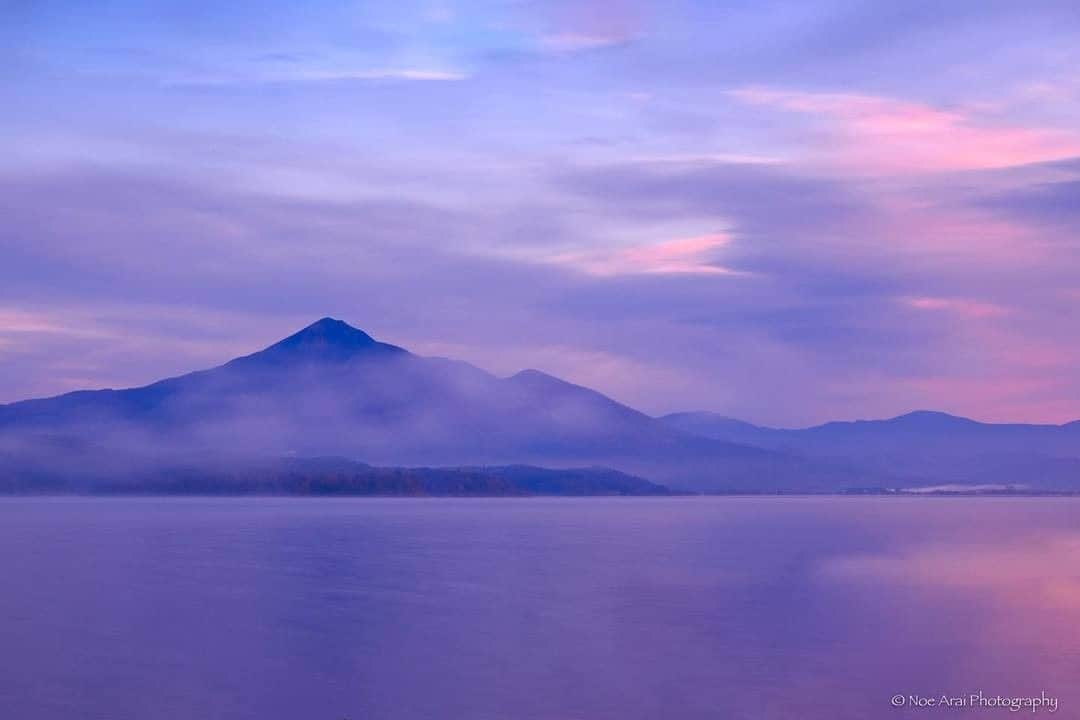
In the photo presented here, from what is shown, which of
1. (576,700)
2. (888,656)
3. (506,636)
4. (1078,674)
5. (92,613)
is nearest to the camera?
(576,700)

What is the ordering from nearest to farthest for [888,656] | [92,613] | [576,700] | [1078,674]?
[576,700]
[1078,674]
[888,656]
[92,613]

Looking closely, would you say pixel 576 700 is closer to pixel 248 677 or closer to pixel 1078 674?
pixel 248 677

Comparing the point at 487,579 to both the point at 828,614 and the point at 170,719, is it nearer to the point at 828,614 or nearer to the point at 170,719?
the point at 828,614

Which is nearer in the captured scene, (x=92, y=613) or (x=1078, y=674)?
(x=1078, y=674)

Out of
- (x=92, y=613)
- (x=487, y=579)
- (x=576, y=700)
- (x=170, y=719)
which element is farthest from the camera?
(x=487, y=579)

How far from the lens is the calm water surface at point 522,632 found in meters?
24.5

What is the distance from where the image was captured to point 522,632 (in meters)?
32.7

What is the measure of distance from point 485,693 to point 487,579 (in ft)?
68.6

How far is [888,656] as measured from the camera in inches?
1155

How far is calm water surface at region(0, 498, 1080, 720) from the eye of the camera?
80.3 ft

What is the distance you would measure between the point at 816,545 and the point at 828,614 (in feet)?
113

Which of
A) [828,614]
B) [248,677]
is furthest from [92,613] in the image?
[828,614]

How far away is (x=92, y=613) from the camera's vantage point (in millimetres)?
36125

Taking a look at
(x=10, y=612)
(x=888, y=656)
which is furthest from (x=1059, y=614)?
(x=10, y=612)
